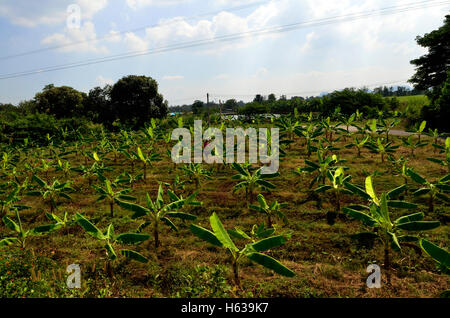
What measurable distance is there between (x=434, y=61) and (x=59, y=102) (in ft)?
109

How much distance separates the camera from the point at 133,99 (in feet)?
66.4

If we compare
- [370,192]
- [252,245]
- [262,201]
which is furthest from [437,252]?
[262,201]

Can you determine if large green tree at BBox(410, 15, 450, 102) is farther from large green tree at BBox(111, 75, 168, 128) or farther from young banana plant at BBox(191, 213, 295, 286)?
large green tree at BBox(111, 75, 168, 128)

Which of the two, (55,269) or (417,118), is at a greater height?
(417,118)

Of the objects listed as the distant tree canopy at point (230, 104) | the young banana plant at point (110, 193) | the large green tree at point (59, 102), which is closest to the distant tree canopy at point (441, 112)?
the young banana plant at point (110, 193)

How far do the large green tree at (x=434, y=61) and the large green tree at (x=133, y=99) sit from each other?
1988 centimetres

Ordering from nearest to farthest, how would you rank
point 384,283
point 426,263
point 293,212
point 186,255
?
point 384,283 < point 426,263 < point 186,255 < point 293,212

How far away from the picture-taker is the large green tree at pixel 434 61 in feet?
53.6

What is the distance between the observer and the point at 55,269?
3023 mm

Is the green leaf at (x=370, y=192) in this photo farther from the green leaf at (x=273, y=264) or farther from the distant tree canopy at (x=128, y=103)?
the distant tree canopy at (x=128, y=103)

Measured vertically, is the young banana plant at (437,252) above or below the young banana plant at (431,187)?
below
